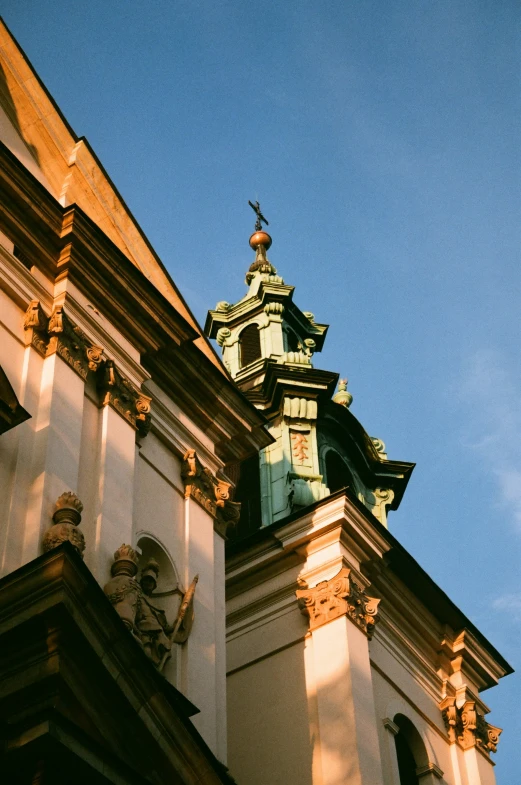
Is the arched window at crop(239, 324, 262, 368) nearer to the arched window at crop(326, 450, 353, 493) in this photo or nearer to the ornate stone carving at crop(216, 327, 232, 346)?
the ornate stone carving at crop(216, 327, 232, 346)

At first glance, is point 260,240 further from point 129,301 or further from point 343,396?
point 129,301

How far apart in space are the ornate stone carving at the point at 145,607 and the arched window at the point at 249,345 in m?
12.4

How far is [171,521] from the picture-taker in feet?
55.3

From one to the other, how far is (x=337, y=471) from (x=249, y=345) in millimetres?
4001

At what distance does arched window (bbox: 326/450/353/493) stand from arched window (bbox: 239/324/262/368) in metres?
3.21

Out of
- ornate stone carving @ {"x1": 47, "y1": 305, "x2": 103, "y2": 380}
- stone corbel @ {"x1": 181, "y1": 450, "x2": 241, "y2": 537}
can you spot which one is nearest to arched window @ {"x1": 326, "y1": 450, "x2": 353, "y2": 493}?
stone corbel @ {"x1": 181, "y1": 450, "x2": 241, "y2": 537}

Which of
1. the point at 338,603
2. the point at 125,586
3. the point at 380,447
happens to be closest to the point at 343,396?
the point at 380,447

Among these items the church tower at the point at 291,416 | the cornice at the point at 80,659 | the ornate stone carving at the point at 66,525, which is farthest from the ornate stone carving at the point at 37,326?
the church tower at the point at 291,416

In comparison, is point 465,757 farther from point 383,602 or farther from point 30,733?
point 30,733

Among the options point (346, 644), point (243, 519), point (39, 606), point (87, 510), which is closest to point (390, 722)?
point (346, 644)

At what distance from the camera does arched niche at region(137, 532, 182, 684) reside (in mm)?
15984

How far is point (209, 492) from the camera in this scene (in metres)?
17.8

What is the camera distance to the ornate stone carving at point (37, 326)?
50.9 ft

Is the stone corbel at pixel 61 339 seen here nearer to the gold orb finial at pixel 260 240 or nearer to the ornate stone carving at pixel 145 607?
the ornate stone carving at pixel 145 607
